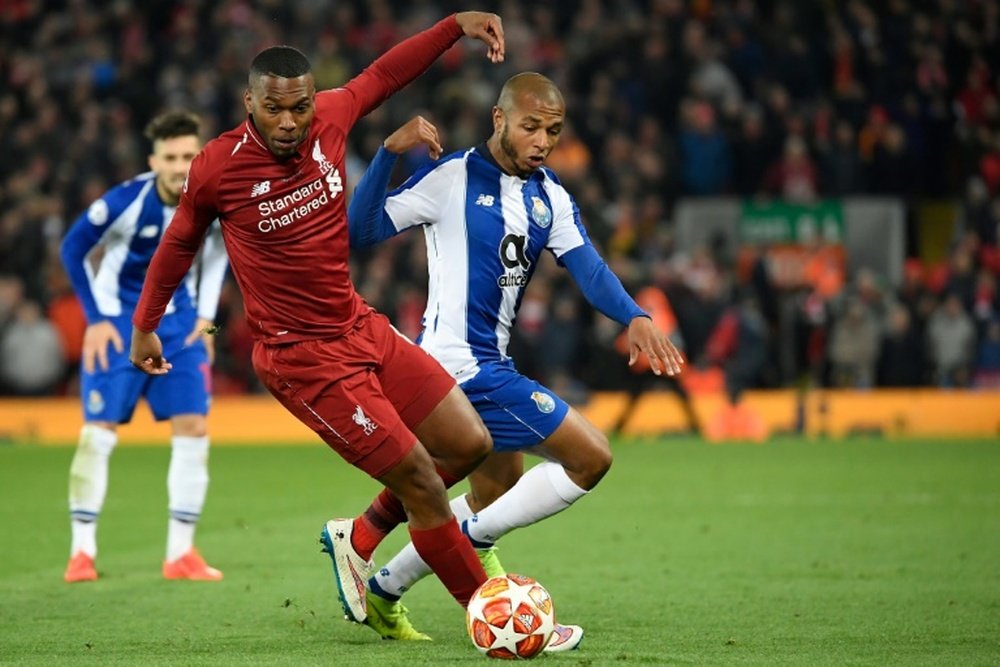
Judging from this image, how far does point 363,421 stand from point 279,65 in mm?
1428

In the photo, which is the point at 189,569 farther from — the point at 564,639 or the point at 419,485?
the point at 564,639

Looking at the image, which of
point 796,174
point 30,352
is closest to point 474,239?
point 30,352

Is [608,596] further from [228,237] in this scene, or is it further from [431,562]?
[228,237]

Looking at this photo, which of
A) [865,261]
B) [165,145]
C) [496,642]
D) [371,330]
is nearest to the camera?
[496,642]

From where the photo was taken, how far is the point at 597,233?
20125 millimetres

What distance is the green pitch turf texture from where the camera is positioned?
673cm

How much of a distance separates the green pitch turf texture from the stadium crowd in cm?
370

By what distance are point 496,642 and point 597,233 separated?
13997mm

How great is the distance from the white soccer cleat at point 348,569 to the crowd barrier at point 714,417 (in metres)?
11.7

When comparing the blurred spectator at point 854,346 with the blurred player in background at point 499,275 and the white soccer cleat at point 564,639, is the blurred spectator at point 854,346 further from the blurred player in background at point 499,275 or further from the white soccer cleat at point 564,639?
the white soccer cleat at point 564,639

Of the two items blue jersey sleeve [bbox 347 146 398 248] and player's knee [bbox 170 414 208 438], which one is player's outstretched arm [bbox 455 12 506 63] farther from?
player's knee [bbox 170 414 208 438]

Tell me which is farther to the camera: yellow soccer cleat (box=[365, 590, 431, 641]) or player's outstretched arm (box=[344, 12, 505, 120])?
yellow soccer cleat (box=[365, 590, 431, 641])

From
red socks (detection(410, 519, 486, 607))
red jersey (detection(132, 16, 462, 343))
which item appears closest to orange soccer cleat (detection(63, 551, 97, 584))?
red jersey (detection(132, 16, 462, 343))

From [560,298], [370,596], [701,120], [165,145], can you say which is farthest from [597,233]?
[370,596]
